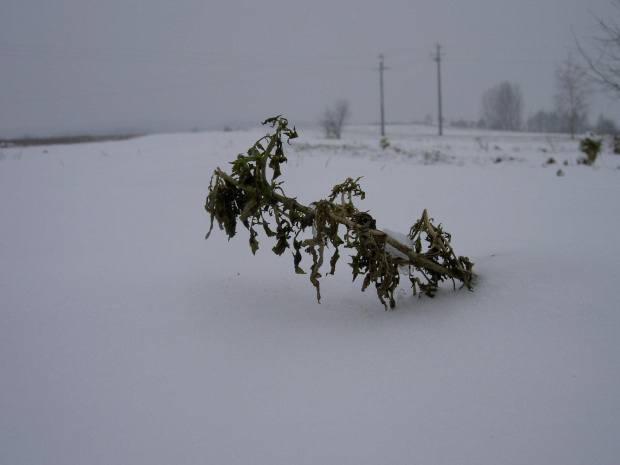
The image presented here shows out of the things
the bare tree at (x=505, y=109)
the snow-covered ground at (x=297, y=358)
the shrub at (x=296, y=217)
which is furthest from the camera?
the bare tree at (x=505, y=109)

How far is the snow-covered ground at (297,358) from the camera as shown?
1131 millimetres

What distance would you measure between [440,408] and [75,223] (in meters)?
3.27

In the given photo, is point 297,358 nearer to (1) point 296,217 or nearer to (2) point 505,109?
(1) point 296,217

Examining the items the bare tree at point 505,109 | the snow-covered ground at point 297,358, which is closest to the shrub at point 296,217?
the snow-covered ground at point 297,358

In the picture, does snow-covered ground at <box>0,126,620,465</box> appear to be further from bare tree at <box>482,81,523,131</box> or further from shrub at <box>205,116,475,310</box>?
bare tree at <box>482,81,523,131</box>

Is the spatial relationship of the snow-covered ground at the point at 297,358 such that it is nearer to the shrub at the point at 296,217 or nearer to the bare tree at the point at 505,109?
the shrub at the point at 296,217

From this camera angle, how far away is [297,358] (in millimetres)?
1538

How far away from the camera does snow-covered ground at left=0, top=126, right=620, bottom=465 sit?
113cm

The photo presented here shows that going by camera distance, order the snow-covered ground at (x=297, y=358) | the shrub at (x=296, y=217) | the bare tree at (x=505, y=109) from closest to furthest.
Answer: the snow-covered ground at (x=297, y=358)
the shrub at (x=296, y=217)
the bare tree at (x=505, y=109)

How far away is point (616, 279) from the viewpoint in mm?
1730

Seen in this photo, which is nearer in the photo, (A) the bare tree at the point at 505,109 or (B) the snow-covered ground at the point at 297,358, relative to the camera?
(B) the snow-covered ground at the point at 297,358

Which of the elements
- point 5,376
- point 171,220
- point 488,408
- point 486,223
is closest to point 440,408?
point 488,408

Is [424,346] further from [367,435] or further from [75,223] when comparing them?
[75,223]

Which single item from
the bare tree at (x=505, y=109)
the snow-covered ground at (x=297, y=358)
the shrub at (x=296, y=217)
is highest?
the bare tree at (x=505, y=109)
